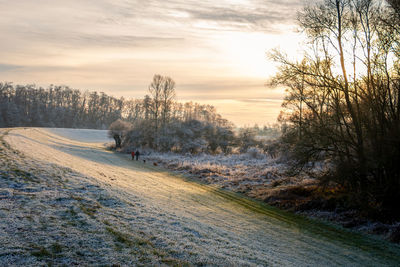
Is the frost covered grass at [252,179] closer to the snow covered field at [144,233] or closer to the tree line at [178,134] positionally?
the snow covered field at [144,233]

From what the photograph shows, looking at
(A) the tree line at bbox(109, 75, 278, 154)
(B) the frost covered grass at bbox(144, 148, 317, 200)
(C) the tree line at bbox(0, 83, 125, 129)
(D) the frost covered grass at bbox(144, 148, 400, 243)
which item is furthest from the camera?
(C) the tree line at bbox(0, 83, 125, 129)

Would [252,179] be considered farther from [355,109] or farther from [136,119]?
[136,119]

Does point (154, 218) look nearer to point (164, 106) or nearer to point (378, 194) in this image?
point (378, 194)

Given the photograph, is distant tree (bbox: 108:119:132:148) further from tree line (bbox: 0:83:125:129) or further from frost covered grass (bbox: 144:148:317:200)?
tree line (bbox: 0:83:125:129)

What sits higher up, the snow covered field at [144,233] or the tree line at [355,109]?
the tree line at [355,109]

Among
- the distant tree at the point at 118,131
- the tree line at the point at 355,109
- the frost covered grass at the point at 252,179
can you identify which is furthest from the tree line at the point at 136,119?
the tree line at the point at 355,109

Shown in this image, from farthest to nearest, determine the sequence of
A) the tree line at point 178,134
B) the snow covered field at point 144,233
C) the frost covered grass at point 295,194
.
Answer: the tree line at point 178,134 < the frost covered grass at point 295,194 < the snow covered field at point 144,233

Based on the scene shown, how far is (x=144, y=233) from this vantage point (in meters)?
7.07

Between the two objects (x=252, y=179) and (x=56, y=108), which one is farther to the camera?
(x=56, y=108)

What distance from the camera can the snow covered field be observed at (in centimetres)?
554

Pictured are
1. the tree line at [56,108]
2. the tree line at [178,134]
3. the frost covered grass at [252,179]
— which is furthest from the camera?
the tree line at [56,108]

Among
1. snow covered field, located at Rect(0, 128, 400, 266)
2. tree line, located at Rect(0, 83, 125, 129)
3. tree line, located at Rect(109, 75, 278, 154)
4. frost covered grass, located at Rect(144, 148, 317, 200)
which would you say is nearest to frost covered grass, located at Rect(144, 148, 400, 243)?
frost covered grass, located at Rect(144, 148, 317, 200)

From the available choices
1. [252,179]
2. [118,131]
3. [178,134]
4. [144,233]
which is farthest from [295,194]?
[118,131]

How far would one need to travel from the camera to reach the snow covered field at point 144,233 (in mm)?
5543
